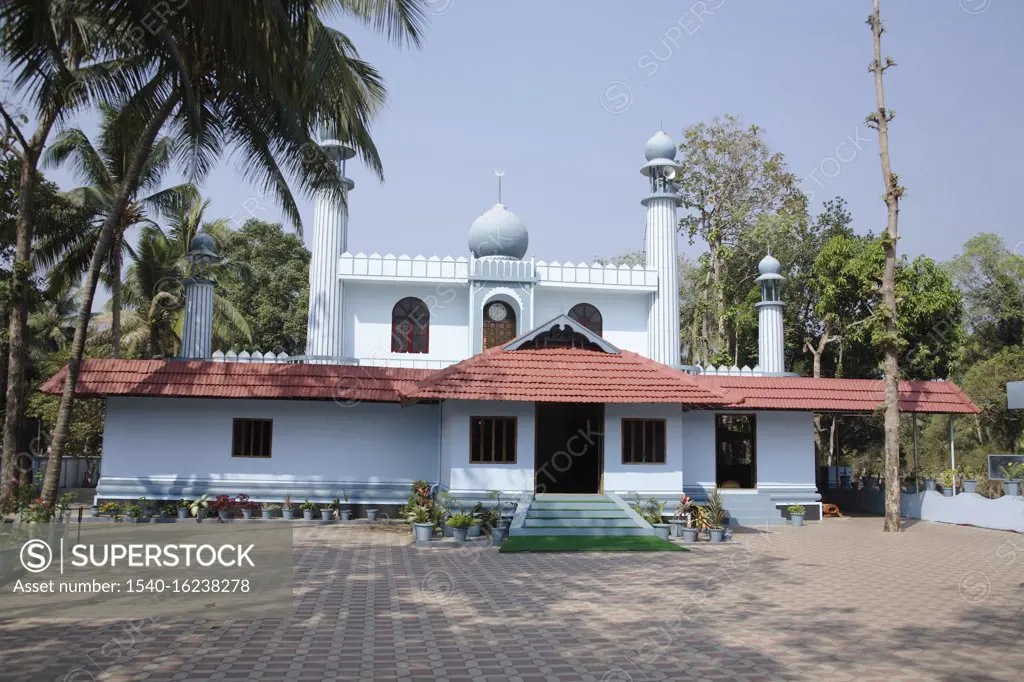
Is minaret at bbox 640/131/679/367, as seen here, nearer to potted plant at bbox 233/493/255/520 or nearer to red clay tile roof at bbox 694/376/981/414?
red clay tile roof at bbox 694/376/981/414

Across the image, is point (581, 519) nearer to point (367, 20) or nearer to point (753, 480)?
point (753, 480)

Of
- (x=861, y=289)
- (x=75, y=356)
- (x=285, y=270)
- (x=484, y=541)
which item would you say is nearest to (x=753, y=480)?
(x=484, y=541)

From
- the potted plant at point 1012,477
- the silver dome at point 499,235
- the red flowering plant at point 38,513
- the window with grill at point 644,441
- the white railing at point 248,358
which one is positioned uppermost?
the silver dome at point 499,235

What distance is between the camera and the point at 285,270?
108 feet

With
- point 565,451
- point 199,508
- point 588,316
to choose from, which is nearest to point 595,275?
point 588,316

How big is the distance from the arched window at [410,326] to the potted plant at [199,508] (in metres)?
6.44

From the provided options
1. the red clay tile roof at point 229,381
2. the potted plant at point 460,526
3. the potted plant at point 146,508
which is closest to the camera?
the potted plant at point 460,526

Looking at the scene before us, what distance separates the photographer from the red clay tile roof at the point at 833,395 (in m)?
19.1

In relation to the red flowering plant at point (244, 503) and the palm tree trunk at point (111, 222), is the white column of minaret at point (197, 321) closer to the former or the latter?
the red flowering plant at point (244, 503)

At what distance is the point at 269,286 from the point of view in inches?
1289

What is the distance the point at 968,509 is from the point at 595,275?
421 inches

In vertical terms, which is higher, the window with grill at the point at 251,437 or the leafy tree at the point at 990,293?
the leafy tree at the point at 990,293

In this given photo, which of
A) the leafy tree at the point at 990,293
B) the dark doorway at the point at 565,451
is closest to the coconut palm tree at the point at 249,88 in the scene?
the dark doorway at the point at 565,451

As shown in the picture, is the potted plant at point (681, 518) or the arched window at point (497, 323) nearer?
the potted plant at point (681, 518)
